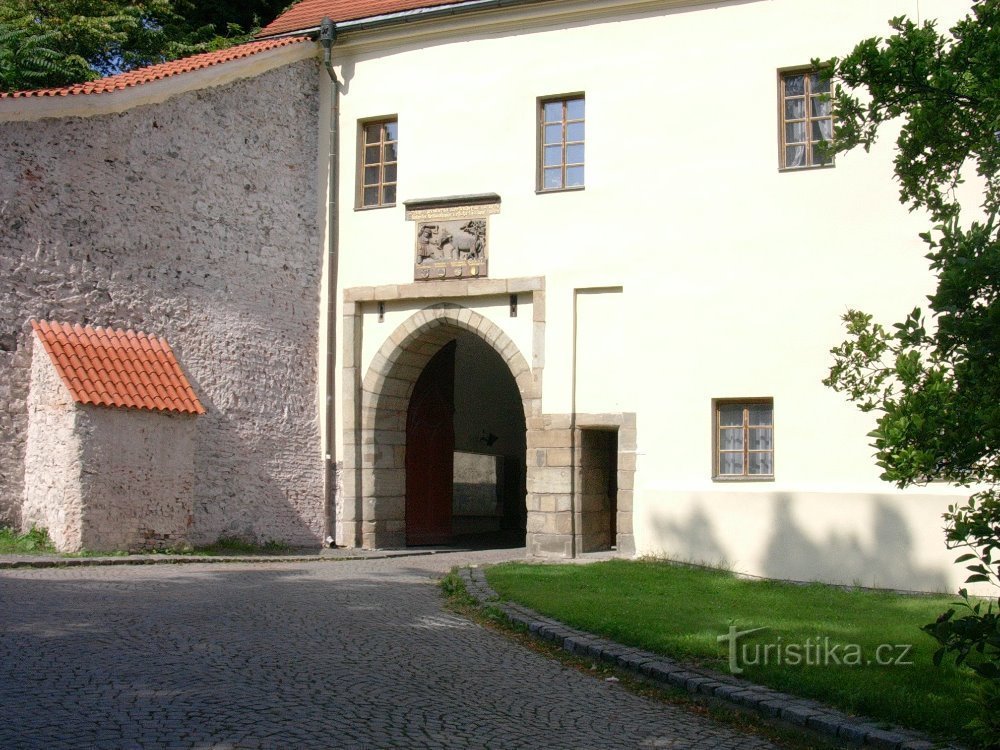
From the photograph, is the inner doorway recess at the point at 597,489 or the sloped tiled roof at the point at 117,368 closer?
the sloped tiled roof at the point at 117,368

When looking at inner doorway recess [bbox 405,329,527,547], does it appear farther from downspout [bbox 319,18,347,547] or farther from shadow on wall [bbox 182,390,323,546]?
shadow on wall [bbox 182,390,323,546]

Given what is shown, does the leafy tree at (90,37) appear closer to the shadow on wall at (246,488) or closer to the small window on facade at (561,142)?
the shadow on wall at (246,488)

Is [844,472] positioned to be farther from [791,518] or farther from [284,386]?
[284,386]

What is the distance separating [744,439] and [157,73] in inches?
350

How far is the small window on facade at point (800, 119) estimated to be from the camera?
14578 mm

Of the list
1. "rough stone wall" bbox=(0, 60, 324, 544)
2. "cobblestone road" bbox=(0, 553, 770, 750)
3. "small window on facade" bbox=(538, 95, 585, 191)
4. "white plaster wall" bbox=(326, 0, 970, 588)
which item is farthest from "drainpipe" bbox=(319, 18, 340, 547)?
"cobblestone road" bbox=(0, 553, 770, 750)

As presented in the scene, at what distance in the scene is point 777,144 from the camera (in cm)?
1461

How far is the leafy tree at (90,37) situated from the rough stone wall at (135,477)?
8.18m

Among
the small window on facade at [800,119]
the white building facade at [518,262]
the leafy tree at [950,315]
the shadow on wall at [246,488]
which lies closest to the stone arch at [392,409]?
the white building facade at [518,262]

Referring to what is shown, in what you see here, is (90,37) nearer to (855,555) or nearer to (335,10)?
(335,10)

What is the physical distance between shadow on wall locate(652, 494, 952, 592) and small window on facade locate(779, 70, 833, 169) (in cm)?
416

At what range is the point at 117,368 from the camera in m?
14.4

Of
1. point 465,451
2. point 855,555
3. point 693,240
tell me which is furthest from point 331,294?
point 855,555

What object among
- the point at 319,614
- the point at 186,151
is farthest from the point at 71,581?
the point at 186,151
